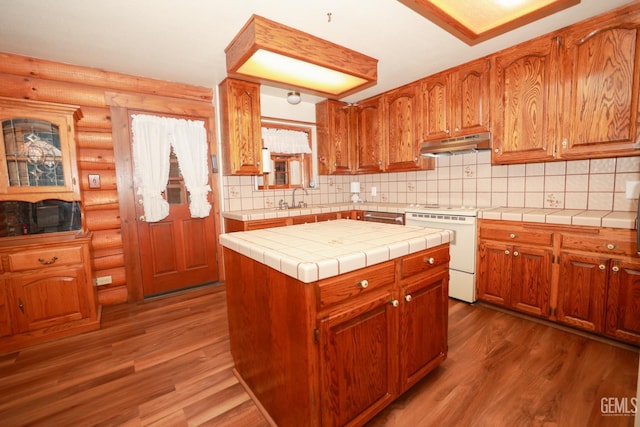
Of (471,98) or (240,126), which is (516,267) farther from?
(240,126)

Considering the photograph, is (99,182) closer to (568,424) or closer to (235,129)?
(235,129)

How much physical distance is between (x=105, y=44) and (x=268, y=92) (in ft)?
5.77

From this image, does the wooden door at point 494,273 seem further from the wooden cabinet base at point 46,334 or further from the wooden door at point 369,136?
the wooden cabinet base at point 46,334

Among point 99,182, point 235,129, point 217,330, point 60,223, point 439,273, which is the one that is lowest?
point 217,330

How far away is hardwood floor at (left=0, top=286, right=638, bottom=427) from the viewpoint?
152 centimetres

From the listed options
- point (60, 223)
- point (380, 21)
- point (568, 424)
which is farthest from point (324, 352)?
point (60, 223)

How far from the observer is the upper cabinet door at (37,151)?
2.29 metres

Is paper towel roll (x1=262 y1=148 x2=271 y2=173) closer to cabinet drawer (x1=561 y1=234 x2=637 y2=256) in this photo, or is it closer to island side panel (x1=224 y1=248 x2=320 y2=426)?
island side panel (x1=224 y1=248 x2=320 y2=426)

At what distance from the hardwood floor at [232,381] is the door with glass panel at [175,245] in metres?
0.83

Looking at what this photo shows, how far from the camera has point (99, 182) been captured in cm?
293

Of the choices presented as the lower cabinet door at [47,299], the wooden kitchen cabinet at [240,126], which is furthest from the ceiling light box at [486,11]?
the lower cabinet door at [47,299]

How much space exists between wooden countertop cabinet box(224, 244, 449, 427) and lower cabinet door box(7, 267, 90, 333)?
1.71 m

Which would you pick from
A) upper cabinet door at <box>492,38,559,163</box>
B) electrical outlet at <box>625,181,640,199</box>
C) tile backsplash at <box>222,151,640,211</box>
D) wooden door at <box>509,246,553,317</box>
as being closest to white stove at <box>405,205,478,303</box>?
wooden door at <box>509,246,553,317</box>

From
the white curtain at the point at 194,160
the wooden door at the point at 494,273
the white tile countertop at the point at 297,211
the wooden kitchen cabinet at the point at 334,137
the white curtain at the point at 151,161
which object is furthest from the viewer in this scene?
the wooden kitchen cabinet at the point at 334,137
